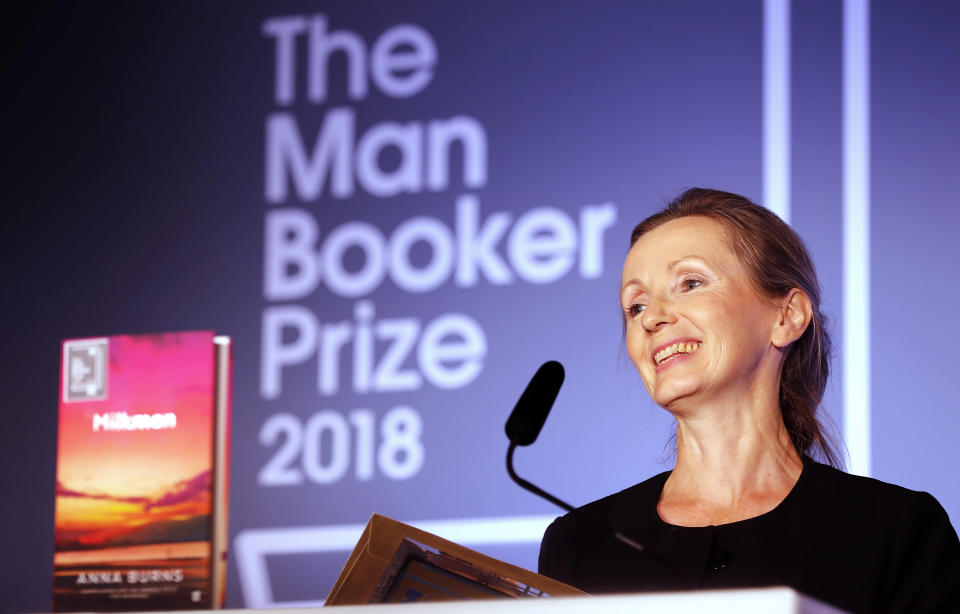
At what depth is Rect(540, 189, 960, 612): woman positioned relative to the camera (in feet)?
5.86

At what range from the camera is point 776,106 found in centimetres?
317

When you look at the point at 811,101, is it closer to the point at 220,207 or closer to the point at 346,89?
the point at 346,89

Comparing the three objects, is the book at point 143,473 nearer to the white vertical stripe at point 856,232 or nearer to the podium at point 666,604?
the white vertical stripe at point 856,232

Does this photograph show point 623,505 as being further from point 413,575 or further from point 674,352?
point 413,575

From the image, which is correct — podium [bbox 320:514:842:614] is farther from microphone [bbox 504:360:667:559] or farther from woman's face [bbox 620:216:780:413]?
woman's face [bbox 620:216:780:413]

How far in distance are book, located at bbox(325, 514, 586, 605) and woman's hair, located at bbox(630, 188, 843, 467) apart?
0.85 m

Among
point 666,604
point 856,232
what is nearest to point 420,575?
point 666,604

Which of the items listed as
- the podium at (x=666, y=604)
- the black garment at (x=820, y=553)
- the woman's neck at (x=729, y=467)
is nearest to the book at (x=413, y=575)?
the black garment at (x=820, y=553)

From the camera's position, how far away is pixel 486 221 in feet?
11.1

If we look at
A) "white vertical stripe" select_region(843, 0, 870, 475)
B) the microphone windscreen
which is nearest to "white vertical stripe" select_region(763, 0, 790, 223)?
"white vertical stripe" select_region(843, 0, 870, 475)

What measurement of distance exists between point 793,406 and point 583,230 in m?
1.24

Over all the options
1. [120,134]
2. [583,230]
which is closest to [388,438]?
[583,230]

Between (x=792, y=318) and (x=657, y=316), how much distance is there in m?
0.26

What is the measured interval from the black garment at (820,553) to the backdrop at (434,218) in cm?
90
